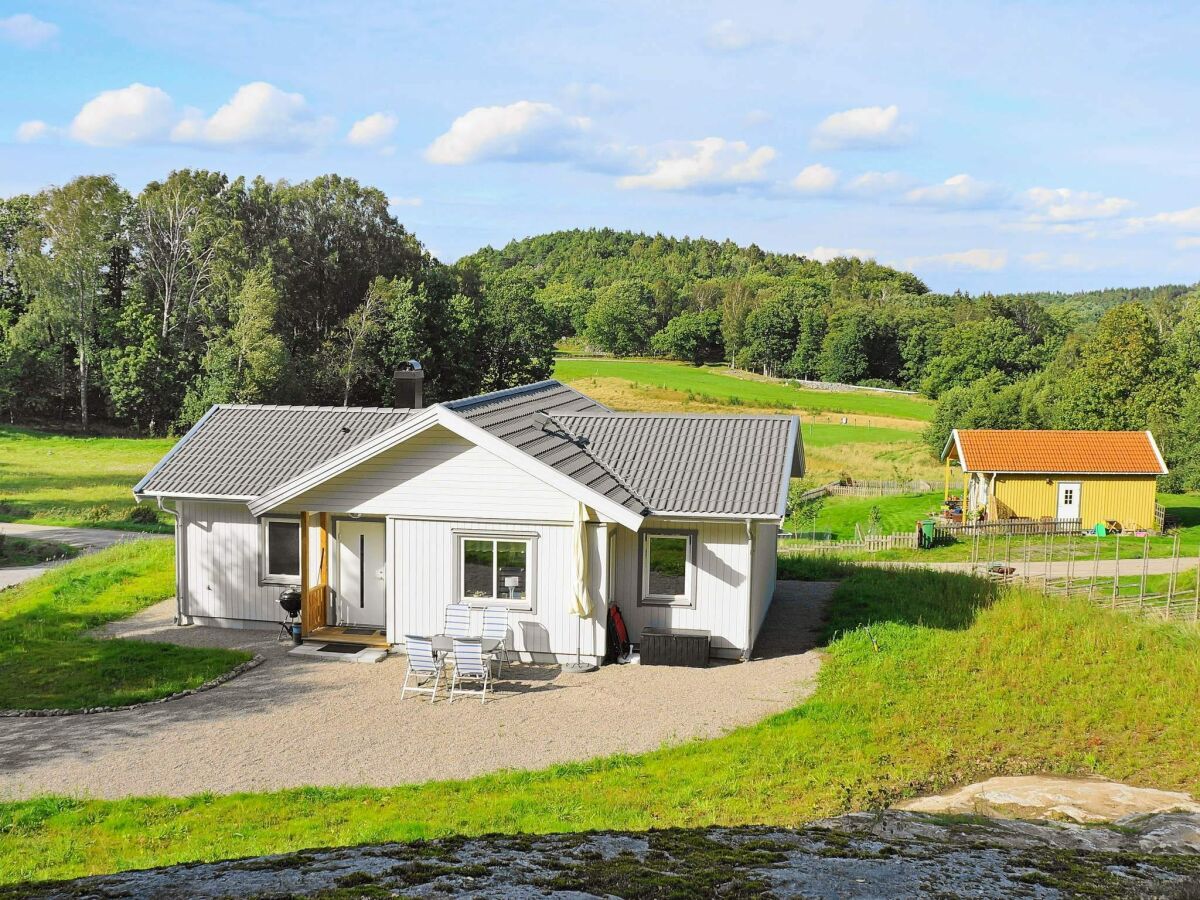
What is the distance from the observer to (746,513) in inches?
664

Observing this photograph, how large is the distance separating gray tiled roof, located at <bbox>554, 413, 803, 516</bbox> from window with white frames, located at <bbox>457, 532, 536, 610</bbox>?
237 cm

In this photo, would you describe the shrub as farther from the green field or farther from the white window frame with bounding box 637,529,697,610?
the white window frame with bounding box 637,529,697,610

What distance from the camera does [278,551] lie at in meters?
19.1

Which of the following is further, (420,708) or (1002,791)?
(420,708)

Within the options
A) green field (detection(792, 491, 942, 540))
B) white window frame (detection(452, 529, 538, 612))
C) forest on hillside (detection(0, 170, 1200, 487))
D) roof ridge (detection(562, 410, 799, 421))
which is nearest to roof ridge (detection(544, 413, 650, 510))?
roof ridge (detection(562, 410, 799, 421))

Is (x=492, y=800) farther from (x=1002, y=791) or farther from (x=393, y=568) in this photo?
(x=393, y=568)

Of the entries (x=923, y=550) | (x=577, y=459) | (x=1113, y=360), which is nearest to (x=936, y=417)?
(x=1113, y=360)

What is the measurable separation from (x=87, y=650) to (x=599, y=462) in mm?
9279

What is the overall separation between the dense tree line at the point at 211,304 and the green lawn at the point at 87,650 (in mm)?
32951

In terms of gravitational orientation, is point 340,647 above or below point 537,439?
below

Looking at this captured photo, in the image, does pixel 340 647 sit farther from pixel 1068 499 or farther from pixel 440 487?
pixel 1068 499

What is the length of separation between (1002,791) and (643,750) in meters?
4.18

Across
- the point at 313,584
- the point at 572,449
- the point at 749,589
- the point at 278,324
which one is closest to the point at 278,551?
the point at 313,584

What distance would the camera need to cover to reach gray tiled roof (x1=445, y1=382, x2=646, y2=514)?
56.7ft
